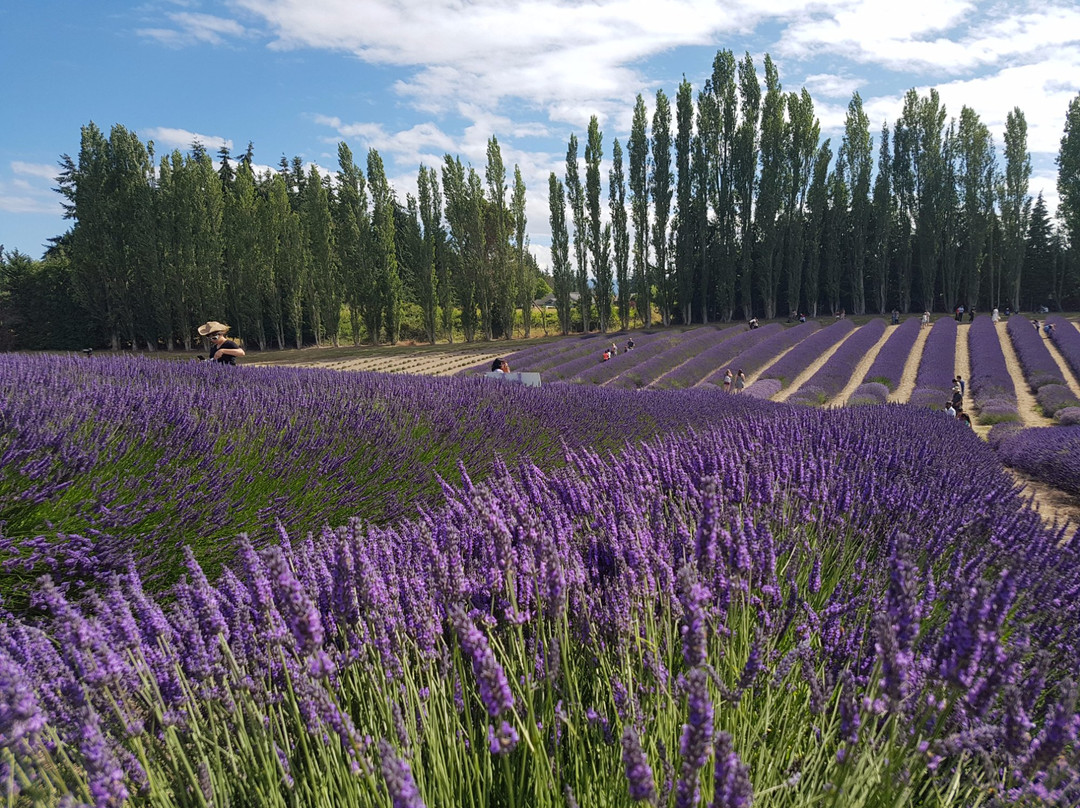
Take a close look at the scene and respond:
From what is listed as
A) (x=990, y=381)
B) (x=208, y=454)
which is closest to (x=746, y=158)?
(x=990, y=381)

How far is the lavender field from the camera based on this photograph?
110 cm

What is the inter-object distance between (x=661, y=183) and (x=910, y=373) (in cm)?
1940

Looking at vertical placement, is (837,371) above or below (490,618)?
below

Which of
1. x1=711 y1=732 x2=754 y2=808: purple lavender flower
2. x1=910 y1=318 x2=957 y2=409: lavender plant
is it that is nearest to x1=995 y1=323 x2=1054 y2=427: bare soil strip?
x1=910 y1=318 x2=957 y2=409: lavender plant

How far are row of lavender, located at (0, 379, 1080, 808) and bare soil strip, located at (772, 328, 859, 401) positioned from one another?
589 inches

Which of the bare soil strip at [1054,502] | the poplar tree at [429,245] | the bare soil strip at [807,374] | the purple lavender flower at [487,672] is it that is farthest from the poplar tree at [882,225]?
the purple lavender flower at [487,672]

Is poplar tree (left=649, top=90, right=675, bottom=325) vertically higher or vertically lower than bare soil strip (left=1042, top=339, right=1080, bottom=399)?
higher

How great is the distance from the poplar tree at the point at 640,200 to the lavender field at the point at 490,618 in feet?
106

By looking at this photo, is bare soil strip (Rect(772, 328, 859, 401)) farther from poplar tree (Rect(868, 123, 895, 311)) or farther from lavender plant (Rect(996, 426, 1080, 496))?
poplar tree (Rect(868, 123, 895, 311))

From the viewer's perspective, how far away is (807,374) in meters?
20.6

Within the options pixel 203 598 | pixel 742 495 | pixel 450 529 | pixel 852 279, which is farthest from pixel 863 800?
pixel 852 279

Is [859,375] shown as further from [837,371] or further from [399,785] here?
[399,785]

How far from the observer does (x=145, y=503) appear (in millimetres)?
2744

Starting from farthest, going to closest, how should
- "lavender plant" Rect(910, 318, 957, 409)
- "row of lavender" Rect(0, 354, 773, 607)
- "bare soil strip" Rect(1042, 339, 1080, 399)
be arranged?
1. "bare soil strip" Rect(1042, 339, 1080, 399)
2. "lavender plant" Rect(910, 318, 957, 409)
3. "row of lavender" Rect(0, 354, 773, 607)
